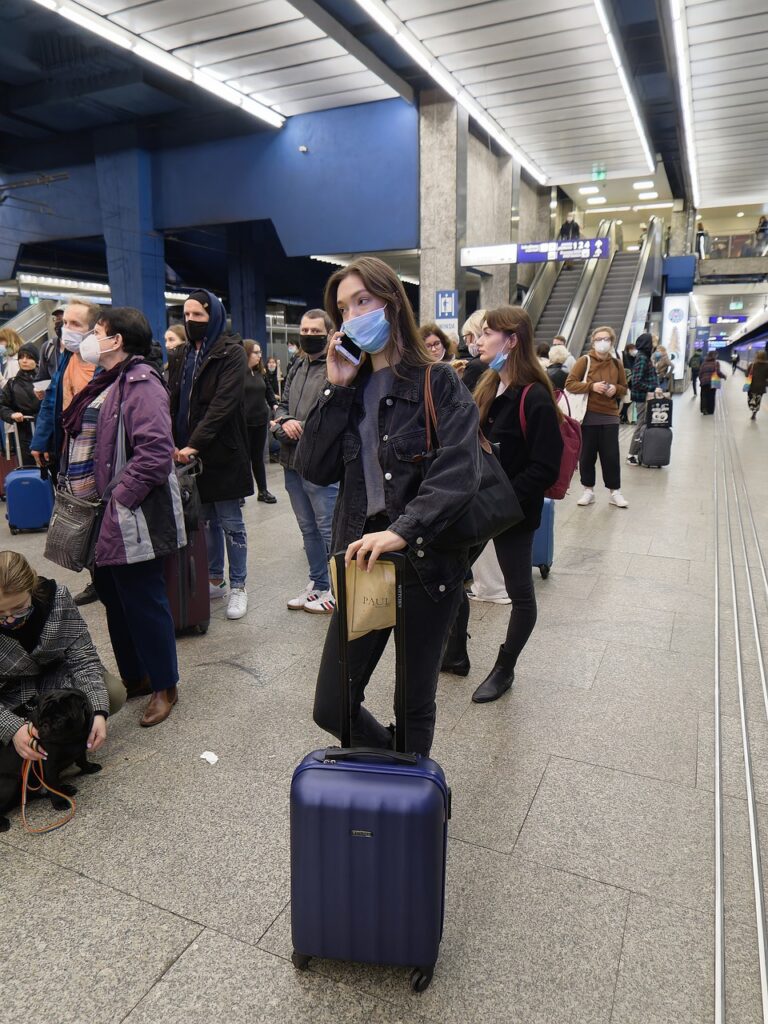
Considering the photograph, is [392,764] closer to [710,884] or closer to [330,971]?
[330,971]

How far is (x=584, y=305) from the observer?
50.5ft

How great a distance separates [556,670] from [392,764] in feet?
6.48

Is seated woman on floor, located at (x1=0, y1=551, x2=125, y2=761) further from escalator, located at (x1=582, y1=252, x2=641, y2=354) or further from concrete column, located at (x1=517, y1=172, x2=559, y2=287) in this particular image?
concrete column, located at (x1=517, y1=172, x2=559, y2=287)

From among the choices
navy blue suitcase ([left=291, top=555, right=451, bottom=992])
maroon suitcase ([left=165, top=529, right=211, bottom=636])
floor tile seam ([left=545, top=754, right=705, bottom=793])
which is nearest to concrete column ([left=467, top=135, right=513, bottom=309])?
maroon suitcase ([left=165, top=529, right=211, bottom=636])

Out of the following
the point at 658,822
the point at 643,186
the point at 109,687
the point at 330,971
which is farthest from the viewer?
the point at 643,186

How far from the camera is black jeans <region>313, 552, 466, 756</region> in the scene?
1692 mm

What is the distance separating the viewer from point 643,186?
889 inches

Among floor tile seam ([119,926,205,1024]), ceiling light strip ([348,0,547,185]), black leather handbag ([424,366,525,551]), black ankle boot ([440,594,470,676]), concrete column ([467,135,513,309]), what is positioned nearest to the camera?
floor tile seam ([119,926,205,1024])

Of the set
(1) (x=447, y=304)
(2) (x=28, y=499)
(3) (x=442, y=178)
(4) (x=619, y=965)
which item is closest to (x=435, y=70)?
(3) (x=442, y=178)

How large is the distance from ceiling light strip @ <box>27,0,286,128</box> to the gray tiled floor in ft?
31.3

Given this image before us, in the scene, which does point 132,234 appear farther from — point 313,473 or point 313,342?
point 313,473

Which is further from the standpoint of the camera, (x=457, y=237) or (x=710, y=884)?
(x=457, y=237)

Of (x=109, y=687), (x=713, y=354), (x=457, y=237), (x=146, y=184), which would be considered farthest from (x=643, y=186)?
(x=109, y=687)

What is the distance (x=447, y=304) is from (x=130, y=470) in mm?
10663
